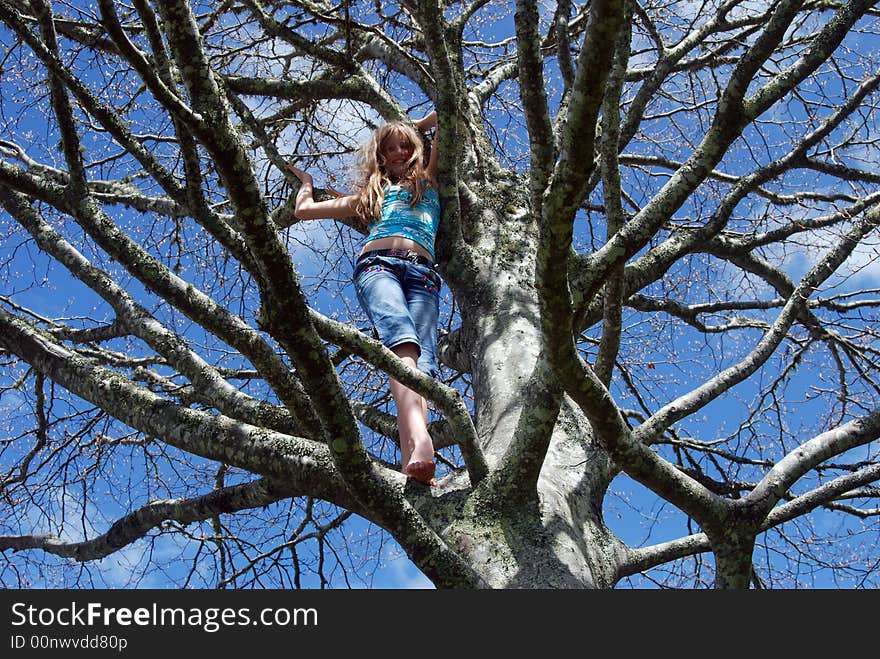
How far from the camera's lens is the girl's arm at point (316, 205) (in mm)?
3580

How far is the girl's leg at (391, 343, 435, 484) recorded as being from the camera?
8.50ft

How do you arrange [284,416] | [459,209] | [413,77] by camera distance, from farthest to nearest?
1. [413,77]
2. [459,209]
3. [284,416]

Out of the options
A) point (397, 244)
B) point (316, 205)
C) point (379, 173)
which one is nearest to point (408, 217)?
point (397, 244)

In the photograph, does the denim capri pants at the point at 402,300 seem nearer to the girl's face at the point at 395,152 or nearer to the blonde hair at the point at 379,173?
the blonde hair at the point at 379,173

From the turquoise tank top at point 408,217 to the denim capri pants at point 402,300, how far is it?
0.12m

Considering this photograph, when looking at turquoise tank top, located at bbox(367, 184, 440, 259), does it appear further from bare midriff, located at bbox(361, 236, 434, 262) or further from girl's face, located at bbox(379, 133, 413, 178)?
girl's face, located at bbox(379, 133, 413, 178)

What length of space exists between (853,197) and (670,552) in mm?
2754

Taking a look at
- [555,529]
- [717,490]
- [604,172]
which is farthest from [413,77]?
[555,529]

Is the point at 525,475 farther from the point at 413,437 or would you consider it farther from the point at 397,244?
the point at 397,244

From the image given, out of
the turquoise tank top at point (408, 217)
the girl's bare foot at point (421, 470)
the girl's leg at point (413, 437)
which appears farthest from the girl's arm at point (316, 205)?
the girl's bare foot at point (421, 470)

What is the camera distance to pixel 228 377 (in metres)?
4.36

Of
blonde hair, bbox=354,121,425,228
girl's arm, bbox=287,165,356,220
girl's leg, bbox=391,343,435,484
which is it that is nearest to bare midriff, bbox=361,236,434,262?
blonde hair, bbox=354,121,425,228

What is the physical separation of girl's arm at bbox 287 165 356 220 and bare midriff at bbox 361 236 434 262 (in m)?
0.31

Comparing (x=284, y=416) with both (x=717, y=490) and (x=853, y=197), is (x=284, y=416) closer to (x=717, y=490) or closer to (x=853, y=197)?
(x=717, y=490)
